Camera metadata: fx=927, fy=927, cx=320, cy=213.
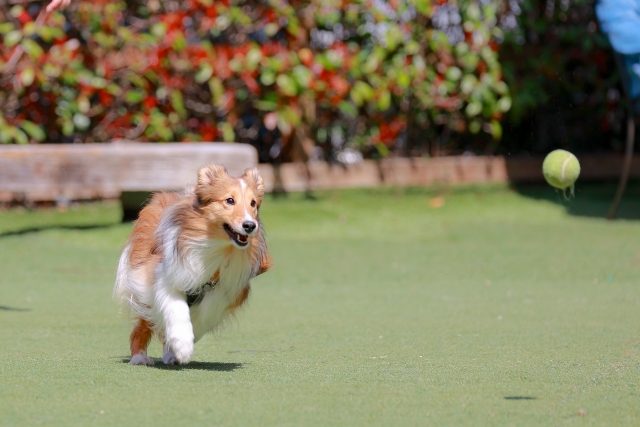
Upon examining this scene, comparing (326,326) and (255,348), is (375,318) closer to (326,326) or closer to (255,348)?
(326,326)

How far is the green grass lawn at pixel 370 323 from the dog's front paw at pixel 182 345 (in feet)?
0.20

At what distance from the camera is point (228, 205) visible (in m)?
4.11

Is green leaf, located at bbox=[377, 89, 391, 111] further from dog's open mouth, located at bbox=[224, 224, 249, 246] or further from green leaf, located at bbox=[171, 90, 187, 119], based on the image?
dog's open mouth, located at bbox=[224, 224, 249, 246]

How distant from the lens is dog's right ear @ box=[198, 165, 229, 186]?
4.22 meters

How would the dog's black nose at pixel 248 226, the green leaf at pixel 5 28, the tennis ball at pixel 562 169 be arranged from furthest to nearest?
1. the green leaf at pixel 5 28
2. the tennis ball at pixel 562 169
3. the dog's black nose at pixel 248 226

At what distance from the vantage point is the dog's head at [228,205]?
4.02 meters

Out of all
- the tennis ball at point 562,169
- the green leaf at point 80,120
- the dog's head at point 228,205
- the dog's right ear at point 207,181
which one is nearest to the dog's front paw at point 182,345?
the dog's head at point 228,205

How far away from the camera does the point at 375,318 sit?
568 centimetres

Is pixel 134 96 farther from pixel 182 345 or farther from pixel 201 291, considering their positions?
pixel 182 345

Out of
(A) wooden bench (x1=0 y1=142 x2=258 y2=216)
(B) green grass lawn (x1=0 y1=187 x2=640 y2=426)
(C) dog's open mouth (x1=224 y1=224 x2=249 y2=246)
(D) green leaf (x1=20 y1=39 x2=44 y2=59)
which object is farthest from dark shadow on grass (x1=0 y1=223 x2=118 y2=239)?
(C) dog's open mouth (x1=224 y1=224 x2=249 y2=246)

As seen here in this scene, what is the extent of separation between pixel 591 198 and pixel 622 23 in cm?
254

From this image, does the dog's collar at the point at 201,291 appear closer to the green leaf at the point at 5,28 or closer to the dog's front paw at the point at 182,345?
the dog's front paw at the point at 182,345

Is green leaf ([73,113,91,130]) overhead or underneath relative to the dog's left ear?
overhead

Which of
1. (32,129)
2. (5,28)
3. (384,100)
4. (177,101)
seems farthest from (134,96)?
(384,100)
